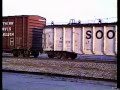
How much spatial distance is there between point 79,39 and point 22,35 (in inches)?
236

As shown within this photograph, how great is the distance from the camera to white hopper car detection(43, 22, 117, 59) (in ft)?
73.3

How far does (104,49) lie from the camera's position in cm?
2258

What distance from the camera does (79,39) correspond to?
23.6m

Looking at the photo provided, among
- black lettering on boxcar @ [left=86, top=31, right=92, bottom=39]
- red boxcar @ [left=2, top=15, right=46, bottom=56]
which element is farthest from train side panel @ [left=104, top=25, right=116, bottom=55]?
red boxcar @ [left=2, top=15, right=46, bottom=56]

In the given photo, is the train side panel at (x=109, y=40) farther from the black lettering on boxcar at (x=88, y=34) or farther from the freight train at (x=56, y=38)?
the black lettering on boxcar at (x=88, y=34)

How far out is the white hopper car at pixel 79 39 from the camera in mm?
22344

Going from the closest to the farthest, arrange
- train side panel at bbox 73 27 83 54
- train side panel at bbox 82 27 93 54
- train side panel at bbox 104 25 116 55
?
1. train side panel at bbox 104 25 116 55
2. train side panel at bbox 82 27 93 54
3. train side panel at bbox 73 27 83 54

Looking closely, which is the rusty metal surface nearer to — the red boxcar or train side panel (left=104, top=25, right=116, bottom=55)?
the red boxcar

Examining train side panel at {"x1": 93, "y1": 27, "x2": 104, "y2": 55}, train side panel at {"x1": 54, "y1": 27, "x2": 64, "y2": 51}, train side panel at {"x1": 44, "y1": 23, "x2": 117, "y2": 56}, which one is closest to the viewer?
train side panel at {"x1": 44, "y1": 23, "x2": 117, "y2": 56}

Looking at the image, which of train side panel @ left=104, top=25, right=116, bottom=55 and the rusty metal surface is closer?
train side panel @ left=104, top=25, right=116, bottom=55

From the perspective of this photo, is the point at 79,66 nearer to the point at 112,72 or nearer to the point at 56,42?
the point at 112,72

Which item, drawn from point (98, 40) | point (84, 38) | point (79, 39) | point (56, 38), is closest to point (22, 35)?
point (56, 38)

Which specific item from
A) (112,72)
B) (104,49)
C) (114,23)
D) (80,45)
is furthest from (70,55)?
(112,72)

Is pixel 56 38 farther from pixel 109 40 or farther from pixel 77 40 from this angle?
pixel 109 40
